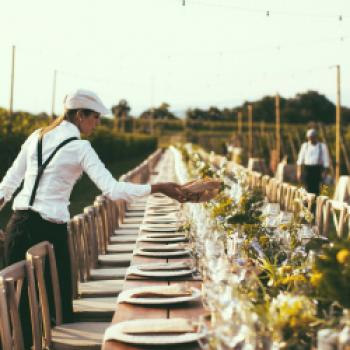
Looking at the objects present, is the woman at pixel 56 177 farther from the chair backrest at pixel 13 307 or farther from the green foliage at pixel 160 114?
the green foliage at pixel 160 114

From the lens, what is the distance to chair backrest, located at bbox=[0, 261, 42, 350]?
279 cm

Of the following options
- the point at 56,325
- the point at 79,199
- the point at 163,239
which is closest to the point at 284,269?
the point at 56,325

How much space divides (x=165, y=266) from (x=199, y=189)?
45 centimetres

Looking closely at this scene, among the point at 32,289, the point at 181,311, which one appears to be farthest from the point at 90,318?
the point at 181,311

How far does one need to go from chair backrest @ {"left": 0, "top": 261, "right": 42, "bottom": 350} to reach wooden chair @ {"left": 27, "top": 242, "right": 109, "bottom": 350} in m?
0.05

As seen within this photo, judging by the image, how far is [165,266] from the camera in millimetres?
3719

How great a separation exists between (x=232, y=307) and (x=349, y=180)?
9.64 meters

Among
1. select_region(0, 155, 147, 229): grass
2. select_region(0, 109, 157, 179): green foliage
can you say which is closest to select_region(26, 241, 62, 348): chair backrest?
select_region(0, 155, 147, 229): grass

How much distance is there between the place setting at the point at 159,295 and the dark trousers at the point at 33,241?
27.7 inches

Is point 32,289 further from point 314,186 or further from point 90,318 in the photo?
point 314,186

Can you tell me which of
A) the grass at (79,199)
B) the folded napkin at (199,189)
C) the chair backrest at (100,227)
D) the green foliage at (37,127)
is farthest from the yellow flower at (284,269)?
the green foliage at (37,127)

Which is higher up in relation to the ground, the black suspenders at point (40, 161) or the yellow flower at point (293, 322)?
the black suspenders at point (40, 161)

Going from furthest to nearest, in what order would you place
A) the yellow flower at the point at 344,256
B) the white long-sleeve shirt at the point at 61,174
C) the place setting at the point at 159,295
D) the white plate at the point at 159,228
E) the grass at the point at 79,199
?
1. the grass at the point at 79,199
2. the white plate at the point at 159,228
3. the white long-sleeve shirt at the point at 61,174
4. the place setting at the point at 159,295
5. the yellow flower at the point at 344,256

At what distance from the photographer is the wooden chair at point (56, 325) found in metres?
3.32
